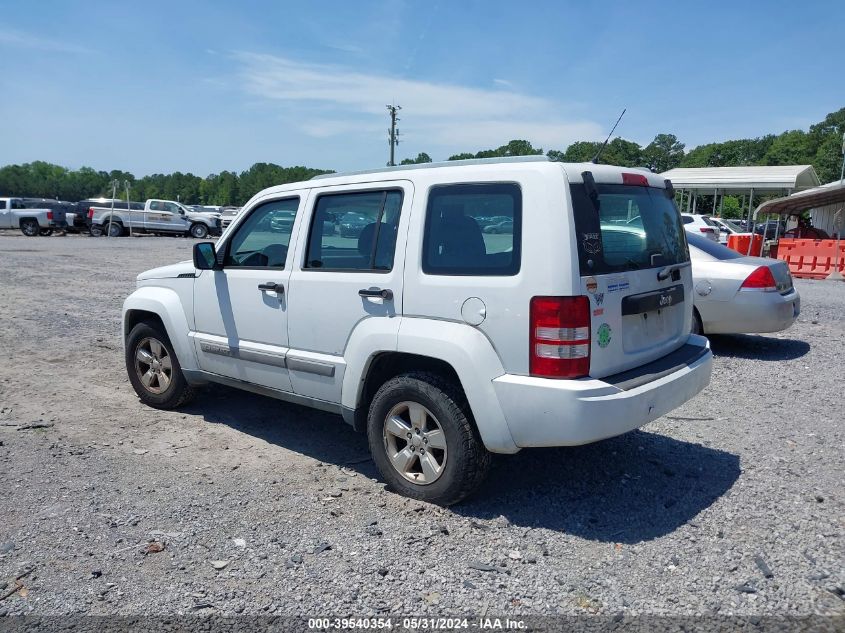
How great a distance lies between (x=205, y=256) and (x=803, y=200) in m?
20.8

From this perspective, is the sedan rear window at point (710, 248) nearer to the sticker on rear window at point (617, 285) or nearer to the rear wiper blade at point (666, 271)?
the rear wiper blade at point (666, 271)

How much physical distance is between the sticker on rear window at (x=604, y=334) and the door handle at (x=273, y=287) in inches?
86.7

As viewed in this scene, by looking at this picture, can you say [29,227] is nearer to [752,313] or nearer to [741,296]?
[741,296]

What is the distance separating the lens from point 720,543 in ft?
11.5

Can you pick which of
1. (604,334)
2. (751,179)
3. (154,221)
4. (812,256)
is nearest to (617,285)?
(604,334)

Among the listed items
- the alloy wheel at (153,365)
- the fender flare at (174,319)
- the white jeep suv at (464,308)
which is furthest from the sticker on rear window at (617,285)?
→ the alloy wheel at (153,365)

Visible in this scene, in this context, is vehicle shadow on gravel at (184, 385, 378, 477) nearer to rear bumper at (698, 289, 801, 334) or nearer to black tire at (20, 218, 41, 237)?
Answer: rear bumper at (698, 289, 801, 334)

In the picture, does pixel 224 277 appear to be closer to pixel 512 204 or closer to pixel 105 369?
pixel 512 204

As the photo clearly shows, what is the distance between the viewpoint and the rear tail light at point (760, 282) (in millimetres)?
7535

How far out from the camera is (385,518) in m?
3.84

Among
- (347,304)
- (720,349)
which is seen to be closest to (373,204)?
(347,304)

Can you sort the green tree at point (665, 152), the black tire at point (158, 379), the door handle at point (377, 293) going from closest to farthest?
the door handle at point (377, 293) → the black tire at point (158, 379) → the green tree at point (665, 152)

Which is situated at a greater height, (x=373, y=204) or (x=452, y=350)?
(x=373, y=204)

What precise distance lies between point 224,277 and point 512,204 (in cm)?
249
